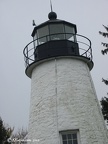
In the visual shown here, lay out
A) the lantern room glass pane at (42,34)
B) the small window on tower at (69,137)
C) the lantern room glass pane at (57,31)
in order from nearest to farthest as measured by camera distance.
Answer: the small window on tower at (69,137) < the lantern room glass pane at (57,31) < the lantern room glass pane at (42,34)

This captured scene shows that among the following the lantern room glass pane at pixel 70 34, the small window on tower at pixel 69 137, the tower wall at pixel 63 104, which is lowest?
the small window on tower at pixel 69 137

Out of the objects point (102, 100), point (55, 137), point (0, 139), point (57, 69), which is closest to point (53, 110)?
point (55, 137)

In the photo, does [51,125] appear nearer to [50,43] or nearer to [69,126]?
[69,126]

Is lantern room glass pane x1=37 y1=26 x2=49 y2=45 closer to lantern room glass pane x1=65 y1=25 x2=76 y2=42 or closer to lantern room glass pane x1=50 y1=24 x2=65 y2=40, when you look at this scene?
lantern room glass pane x1=50 y1=24 x2=65 y2=40

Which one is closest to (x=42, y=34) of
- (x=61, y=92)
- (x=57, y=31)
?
(x=57, y=31)

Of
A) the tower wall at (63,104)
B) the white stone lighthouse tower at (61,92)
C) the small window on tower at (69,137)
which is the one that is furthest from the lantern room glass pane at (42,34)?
the small window on tower at (69,137)

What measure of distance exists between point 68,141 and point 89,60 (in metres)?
3.69

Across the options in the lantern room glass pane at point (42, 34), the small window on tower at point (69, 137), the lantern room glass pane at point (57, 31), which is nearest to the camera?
the small window on tower at point (69, 137)

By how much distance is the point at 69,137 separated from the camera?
8312 mm

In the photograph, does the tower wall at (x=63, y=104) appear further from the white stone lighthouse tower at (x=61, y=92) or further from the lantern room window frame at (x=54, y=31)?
the lantern room window frame at (x=54, y=31)

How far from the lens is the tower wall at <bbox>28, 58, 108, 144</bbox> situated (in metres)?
8.30

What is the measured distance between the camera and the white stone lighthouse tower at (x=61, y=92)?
27.2ft

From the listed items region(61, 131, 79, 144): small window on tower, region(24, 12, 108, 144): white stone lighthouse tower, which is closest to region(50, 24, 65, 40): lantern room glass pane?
region(24, 12, 108, 144): white stone lighthouse tower

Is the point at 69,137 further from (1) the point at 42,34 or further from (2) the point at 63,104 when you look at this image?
(1) the point at 42,34
